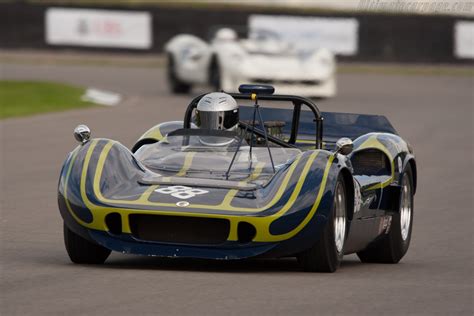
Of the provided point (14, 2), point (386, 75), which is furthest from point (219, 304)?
point (14, 2)

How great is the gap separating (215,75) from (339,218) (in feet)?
60.8

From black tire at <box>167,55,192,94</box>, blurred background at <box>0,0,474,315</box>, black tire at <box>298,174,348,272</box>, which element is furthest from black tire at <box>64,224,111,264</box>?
black tire at <box>167,55,192,94</box>

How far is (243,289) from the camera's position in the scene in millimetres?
7023

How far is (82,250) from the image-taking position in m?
7.86

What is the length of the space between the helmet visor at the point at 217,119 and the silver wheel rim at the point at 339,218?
113cm

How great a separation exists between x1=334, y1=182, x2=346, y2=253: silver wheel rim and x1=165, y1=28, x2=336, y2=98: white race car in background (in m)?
17.5

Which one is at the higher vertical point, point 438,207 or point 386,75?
point 438,207

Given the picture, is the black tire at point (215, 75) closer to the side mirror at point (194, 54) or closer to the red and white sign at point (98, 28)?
the side mirror at point (194, 54)

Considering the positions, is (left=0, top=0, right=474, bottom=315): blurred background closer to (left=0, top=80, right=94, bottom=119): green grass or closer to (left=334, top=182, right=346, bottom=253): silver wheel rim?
(left=0, top=80, right=94, bottom=119): green grass

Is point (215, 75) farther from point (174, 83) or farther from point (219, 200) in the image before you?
point (219, 200)

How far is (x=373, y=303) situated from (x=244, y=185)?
1285mm

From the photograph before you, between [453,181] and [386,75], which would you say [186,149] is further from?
[386,75]

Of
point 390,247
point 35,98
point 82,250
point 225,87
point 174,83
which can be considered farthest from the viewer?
point 174,83

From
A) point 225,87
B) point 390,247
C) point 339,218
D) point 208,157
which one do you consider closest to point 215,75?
point 225,87
